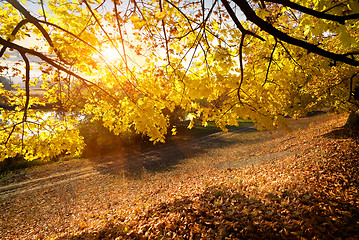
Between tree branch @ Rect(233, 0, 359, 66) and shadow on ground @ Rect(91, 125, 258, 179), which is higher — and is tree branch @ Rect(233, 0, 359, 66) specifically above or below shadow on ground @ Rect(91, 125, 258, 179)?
above

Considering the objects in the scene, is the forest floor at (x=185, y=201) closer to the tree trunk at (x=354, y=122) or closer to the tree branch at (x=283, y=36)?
the tree trunk at (x=354, y=122)

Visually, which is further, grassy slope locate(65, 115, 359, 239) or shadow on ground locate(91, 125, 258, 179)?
shadow on ground locate(91, 125, 258, 179)

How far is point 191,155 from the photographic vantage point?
1334 centimetres

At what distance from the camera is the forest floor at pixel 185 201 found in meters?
3.62

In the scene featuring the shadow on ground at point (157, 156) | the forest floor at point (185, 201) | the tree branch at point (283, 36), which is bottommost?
the forest floor at point (185, 201)

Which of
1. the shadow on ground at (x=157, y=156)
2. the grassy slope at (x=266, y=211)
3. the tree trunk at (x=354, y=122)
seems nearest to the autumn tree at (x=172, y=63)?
the grassy slope at (x=266, y=211)

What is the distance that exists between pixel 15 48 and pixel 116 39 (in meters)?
2.09

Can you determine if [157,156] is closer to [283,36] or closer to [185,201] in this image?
[185,201]

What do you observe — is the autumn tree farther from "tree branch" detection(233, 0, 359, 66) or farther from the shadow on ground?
the shadow on ground

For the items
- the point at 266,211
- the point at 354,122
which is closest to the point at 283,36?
the point at 266,211

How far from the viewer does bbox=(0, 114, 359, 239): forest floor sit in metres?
3.62

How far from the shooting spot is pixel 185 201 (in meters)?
5.15

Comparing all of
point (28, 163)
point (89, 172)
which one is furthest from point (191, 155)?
point (28, 163)

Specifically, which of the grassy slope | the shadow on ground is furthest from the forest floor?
the shadow on ground
